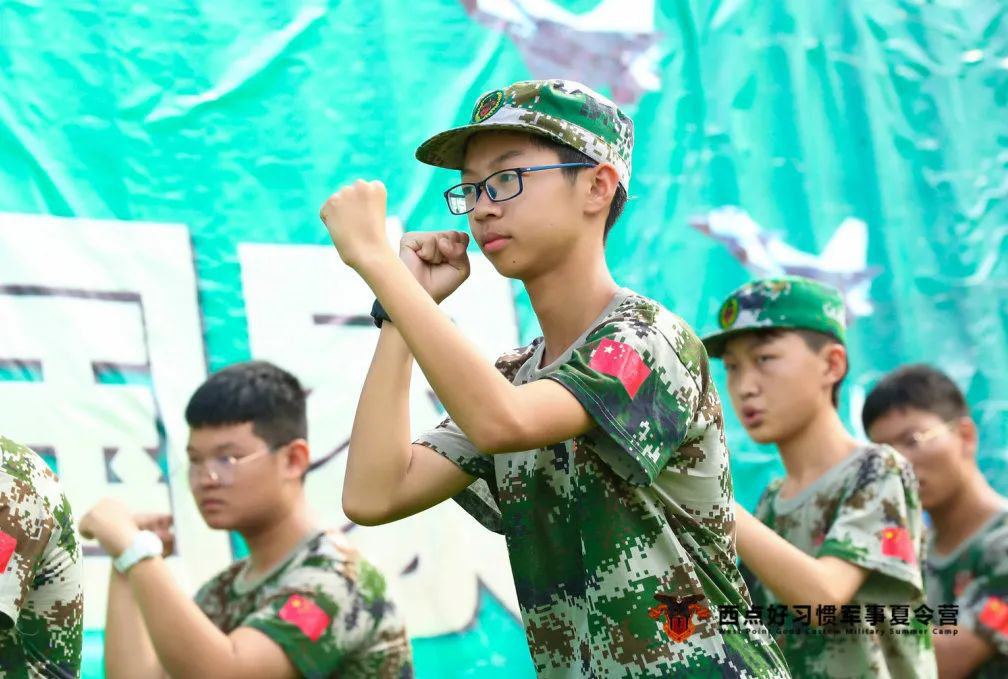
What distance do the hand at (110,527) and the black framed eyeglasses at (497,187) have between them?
4.75 ft

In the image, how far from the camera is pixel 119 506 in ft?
10.5

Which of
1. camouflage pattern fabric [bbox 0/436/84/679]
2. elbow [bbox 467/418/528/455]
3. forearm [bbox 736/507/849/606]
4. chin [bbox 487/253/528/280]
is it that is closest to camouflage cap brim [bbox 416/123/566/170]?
chin [bbox 487/253/528/280]

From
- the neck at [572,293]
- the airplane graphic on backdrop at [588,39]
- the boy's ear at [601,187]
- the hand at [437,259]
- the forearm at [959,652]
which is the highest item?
the airplane graphic on backdrop at [588,39]

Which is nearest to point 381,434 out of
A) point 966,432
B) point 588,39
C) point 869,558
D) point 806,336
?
point 869,558

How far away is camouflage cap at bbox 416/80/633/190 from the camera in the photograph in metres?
2.14

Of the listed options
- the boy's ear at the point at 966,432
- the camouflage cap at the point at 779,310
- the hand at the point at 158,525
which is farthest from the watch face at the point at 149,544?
the boy's ear at the point at 966,432

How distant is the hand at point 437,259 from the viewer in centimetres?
226

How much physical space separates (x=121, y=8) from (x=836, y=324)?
2.31 meters

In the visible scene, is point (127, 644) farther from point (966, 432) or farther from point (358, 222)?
point (966, 432)

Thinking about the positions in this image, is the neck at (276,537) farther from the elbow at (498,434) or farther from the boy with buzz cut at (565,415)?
the elbow at (498,434)

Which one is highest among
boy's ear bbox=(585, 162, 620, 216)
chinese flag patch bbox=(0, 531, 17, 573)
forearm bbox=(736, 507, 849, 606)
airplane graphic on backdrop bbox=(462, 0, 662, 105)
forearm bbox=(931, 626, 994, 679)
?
airplane graphic on backdrop bbox=(462, 0, 662, 105)

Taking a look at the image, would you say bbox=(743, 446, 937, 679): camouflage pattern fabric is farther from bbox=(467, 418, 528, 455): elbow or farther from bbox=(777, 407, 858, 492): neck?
bbox=(467, 418, 528, 455): elbow

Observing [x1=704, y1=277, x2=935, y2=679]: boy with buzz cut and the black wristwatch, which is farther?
[x1=704, y1=277, x2=935, y2=679]: boy with buzz cut

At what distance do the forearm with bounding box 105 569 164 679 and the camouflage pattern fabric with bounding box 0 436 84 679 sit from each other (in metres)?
0.58
